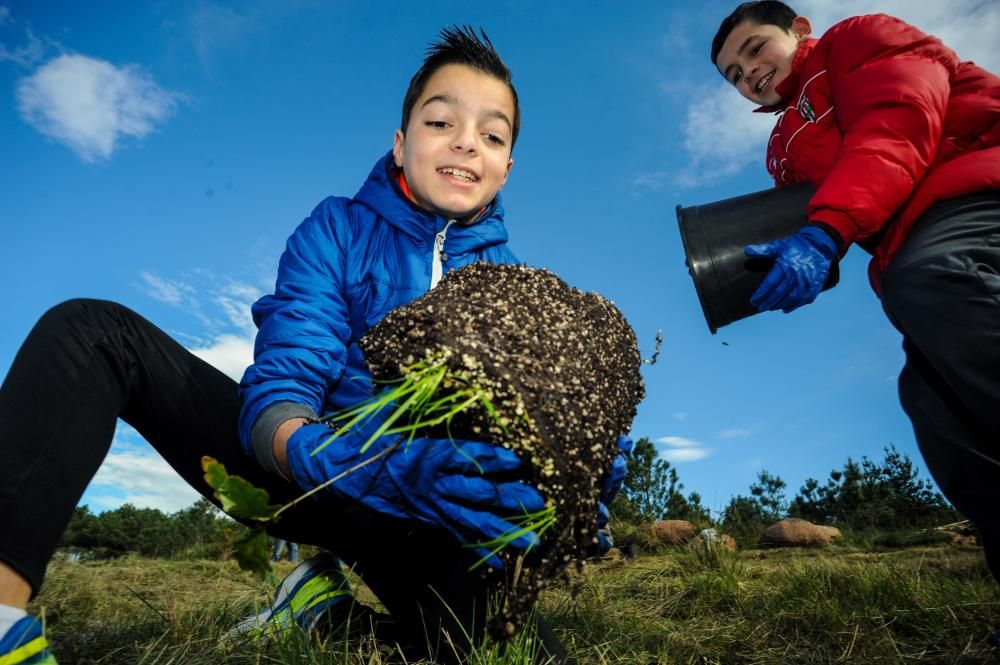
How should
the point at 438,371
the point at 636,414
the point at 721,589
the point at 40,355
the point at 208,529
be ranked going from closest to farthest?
1. the point at 438,371
2. the point at 40,355
3. the point at 636,414
4. the point at 721,589
5. the point at 208,529

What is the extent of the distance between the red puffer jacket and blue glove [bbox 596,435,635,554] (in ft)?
3.91

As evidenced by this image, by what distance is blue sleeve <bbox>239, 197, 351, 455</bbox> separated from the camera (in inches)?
69.7

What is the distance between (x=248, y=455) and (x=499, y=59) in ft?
5.41

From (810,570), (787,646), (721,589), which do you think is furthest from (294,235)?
(810,570)

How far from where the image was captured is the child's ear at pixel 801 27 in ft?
10.4

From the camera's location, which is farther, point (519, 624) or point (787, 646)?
point (787, 646)

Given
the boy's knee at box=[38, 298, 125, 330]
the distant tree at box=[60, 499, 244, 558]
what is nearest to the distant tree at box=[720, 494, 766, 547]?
the boy's knee at box=[38, 298, 125, 330]

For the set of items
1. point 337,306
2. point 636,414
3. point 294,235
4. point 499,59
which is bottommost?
point 636,414

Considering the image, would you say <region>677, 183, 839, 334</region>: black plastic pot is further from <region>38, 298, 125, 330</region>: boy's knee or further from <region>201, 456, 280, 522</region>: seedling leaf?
<region>38, 298, 125, 330</region>: boy's knee

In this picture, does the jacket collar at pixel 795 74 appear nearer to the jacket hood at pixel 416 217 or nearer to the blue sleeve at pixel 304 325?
the jacket hood at pixel 416 217

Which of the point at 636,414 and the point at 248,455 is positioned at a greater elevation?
the point at 636,414

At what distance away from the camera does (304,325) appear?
186 cm

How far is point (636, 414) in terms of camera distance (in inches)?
72.4

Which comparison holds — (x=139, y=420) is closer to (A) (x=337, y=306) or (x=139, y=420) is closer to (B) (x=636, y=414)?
(A) (x=337, y=306)
